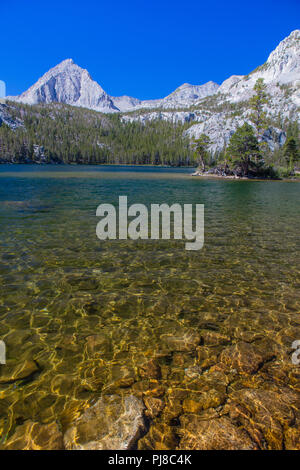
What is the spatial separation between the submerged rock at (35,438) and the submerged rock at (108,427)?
0.18 metres

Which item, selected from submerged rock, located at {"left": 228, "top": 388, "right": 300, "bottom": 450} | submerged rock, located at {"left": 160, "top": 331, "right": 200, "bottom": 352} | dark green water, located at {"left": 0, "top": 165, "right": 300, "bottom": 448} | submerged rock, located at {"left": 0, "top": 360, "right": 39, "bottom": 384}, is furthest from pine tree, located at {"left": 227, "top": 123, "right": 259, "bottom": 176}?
submerged rock, located at {"left": 0, "top": 360, "right": 39, "bottom": 384}

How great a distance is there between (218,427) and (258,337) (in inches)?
124

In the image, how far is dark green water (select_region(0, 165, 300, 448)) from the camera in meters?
5.20

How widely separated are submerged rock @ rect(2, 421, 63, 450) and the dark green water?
148mm

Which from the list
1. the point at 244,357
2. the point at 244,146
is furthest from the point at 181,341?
the point at 244,146

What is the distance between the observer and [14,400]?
4.71 metres

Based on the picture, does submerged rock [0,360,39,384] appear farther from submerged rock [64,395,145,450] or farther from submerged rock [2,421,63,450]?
submerged rock [64,395,145,450]

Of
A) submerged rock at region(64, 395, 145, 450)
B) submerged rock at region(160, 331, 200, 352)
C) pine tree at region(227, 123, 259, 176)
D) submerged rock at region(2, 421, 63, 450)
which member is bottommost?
submerged rock at region(2, 421, 63, 450)

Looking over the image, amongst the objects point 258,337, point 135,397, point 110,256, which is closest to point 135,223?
point 110,256

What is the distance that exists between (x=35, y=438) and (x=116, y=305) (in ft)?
14.1

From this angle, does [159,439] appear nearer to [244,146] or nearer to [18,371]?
[18,371]

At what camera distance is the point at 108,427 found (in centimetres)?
418

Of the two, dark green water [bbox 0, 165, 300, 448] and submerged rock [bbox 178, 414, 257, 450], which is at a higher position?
dark green water [bbox 0, 165, 300, 448]

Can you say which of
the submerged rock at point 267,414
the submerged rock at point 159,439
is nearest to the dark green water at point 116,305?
the submerged rock at point 159,439
